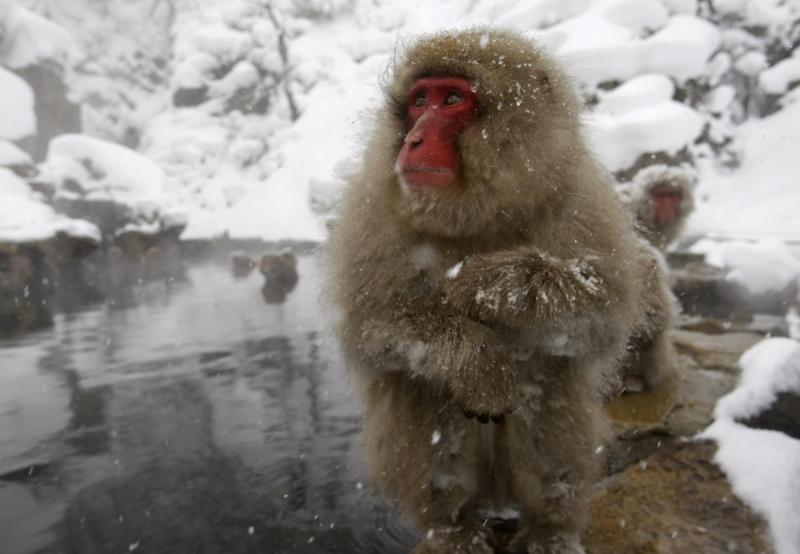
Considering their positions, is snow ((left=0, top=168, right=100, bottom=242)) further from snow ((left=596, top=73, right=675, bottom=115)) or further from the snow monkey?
snow ((left=596, top=73, right=675, bottom=115))

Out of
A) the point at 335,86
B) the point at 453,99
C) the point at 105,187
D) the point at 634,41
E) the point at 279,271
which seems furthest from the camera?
the point at 335,86

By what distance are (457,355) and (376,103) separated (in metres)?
0.74

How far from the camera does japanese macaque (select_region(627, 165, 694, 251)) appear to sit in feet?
10.1

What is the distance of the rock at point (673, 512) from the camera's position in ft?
4.89

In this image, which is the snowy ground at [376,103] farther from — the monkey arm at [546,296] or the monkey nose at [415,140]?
the monkey arm at [546,296]

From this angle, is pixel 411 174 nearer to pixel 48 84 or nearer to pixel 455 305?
pixel 455 305

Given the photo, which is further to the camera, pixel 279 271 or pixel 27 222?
pixel 27 222

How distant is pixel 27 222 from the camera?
7.54 metres

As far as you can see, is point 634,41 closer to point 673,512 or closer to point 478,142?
point 673,512

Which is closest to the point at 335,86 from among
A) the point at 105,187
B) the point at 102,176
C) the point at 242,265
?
the point at 102,176

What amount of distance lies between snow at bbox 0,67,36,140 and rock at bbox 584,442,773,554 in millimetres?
12648

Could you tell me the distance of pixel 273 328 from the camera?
4.73 meters

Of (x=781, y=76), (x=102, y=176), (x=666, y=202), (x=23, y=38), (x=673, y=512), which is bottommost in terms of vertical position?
(x=673, y=512)

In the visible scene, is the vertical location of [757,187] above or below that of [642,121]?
below
